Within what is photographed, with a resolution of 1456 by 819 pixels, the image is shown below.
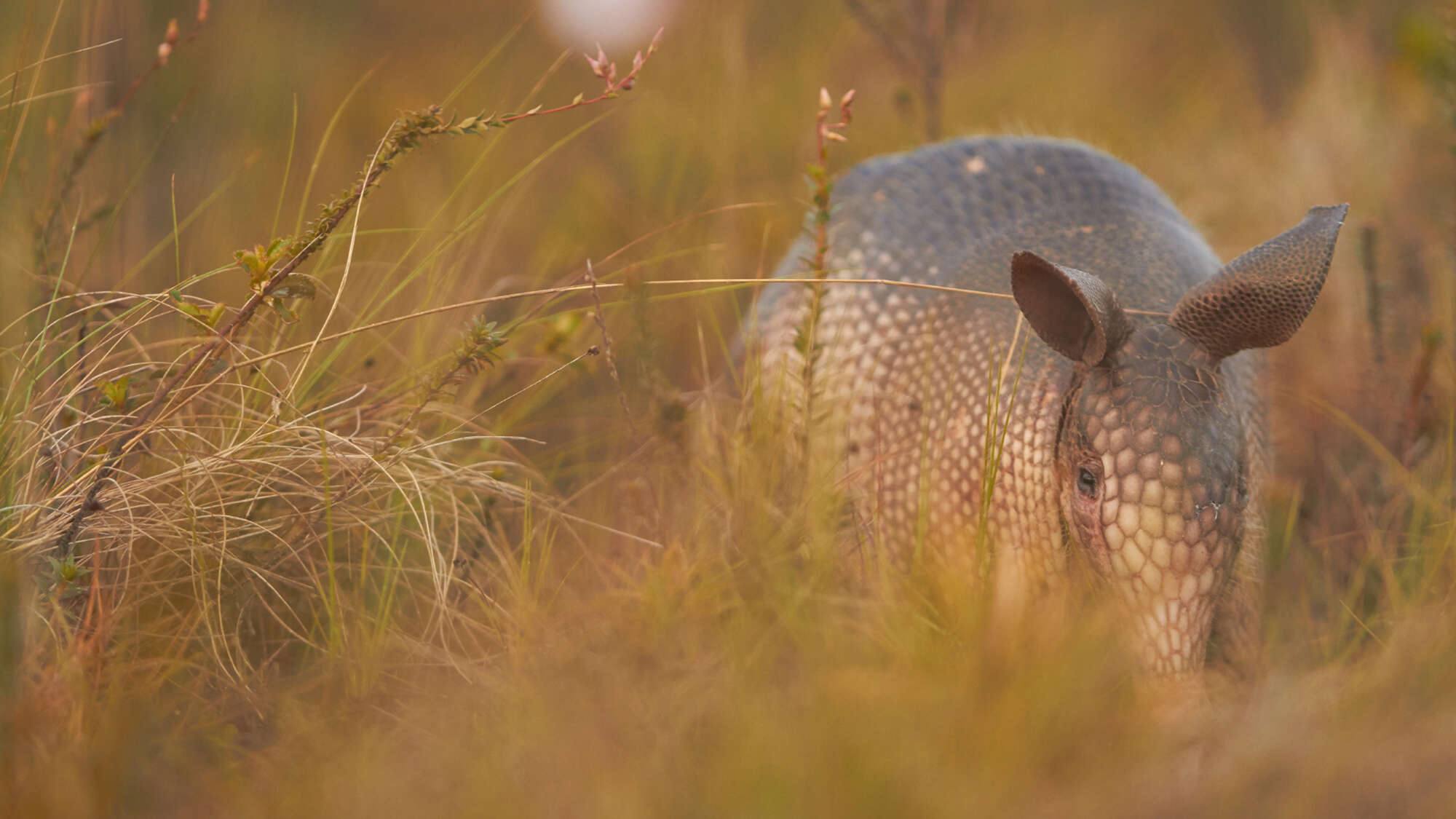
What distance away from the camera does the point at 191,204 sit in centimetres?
455

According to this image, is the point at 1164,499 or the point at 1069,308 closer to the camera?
the point at 1164,499

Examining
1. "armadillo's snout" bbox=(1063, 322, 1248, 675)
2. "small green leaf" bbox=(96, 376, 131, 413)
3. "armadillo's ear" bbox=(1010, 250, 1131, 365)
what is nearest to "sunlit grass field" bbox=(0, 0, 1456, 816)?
"small green leaf" bbox=(96, 376, 131, 413)

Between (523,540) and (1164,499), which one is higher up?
(1164,499)

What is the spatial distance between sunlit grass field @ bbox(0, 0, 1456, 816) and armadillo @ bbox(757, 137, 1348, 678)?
240 millimetres

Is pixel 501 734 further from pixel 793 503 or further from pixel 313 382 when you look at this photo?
pixel 313 382

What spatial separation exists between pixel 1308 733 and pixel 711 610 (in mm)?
1099

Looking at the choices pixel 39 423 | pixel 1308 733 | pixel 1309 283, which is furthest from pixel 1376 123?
pixel 39 423

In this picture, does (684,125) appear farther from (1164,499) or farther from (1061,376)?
(1164,499)

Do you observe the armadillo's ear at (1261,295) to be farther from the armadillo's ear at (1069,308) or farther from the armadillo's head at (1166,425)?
the armadillo's ear at (1069,308)

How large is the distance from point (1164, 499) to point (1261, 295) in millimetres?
489

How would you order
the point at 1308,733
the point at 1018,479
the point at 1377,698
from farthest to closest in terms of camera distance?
1. the point at 1018,479
2. the point at 1377,698
3. the point at 1308,733

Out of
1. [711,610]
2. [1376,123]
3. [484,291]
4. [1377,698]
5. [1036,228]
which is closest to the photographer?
[1377,698]

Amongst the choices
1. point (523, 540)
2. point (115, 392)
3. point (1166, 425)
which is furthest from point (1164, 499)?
point (115, 392)

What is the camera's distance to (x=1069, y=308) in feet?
8.38
